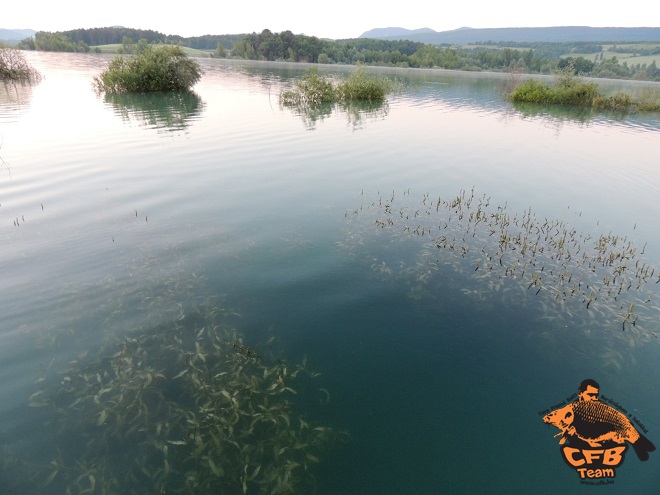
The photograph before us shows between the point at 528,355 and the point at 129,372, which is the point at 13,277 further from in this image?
the point at 528,355

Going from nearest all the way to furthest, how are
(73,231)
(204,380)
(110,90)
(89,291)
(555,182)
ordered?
1. (204,380)
2. (89,291)
3. (73,231)
4. (555,182)
5. (110,90)

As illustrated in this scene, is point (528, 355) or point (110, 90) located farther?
point (110, 90)

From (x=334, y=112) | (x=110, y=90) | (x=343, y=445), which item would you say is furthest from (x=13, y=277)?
(x=110, y=90)

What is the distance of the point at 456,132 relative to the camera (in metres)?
42.6

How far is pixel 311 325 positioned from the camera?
10.8m

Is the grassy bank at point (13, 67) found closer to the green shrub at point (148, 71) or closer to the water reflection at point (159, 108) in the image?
the green shrub at point (148, 71)

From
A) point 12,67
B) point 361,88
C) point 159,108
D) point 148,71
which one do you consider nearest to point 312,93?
point 361,88

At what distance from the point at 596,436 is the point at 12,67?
3521 inches

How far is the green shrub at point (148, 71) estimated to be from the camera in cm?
5692

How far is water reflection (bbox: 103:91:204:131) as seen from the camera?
39.9 metres

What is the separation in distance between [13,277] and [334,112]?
153ft

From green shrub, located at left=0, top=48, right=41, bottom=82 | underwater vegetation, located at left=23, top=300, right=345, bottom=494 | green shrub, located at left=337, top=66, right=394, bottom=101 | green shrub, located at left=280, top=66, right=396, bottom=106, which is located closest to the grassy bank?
green shrub, located at left=0, top=48, right=41, bottom=82

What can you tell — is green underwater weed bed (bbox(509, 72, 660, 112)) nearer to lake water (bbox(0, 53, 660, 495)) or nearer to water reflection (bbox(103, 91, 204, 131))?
lake water (bbox(0, 53, 660, 495))

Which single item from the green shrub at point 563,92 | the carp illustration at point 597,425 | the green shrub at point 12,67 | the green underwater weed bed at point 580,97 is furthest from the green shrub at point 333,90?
the carp illustration at point 597,425
